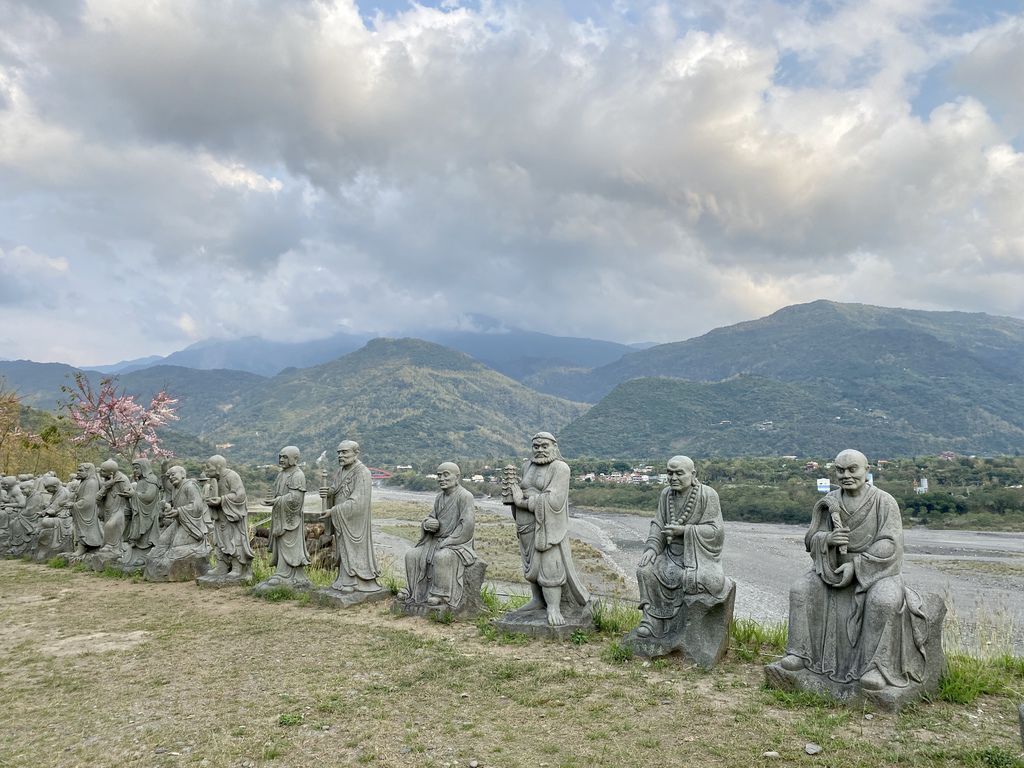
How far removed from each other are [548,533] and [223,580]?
24.4 feet

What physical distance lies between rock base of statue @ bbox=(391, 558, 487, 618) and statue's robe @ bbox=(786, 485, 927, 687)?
478 cm

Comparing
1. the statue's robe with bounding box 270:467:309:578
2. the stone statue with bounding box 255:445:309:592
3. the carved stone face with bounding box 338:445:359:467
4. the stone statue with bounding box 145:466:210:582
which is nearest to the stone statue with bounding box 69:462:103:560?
the stone statue with bounding box 145:466:210:582

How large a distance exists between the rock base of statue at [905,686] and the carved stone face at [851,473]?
1.19 metres

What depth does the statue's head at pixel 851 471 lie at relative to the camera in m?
6.68

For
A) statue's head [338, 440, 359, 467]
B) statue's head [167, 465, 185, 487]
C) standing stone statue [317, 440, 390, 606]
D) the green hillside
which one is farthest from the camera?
the green hillside

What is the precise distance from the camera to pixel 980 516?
1855 inches

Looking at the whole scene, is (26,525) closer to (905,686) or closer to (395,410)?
(905,686)

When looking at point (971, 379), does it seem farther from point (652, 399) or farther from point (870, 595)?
point (870, 595)

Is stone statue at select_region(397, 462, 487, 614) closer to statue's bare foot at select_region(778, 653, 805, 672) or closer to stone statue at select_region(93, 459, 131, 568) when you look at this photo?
statue's bare foot at select_region(778, 653, 805, 672)

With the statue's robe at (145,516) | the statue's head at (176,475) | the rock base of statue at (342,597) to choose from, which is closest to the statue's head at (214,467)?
the statue's head at (176,475)

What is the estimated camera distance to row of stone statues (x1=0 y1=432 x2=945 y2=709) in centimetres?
636

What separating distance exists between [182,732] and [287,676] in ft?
5.27

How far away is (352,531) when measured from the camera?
11.1 metres

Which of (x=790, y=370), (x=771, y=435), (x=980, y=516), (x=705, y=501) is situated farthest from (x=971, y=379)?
(x=705, y=501)
